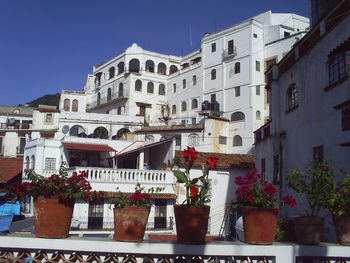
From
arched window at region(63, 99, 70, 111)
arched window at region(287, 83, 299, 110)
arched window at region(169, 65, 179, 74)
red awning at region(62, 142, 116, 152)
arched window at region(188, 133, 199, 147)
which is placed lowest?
red awning at region(62, 142, 116, 152)

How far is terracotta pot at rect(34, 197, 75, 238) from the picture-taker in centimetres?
510

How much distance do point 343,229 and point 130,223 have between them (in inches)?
125

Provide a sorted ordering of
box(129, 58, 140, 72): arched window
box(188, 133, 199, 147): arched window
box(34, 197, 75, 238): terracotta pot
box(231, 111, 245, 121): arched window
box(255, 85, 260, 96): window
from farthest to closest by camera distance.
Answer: box(129, 58, 140, 72): arched window
box(231, 111, 245, 121): arched window
box(255, 85, 260, 96): window
box(188, 133, 199, 147): arched window
box(34, 197, 75, 238): terracotta pot

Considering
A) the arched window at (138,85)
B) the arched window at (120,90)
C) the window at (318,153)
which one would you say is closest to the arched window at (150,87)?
the arched window at (138,85)

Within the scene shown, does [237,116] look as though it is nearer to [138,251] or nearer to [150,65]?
[150,65]

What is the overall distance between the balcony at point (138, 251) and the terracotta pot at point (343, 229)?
1.13 ft

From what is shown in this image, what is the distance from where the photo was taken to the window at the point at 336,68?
1185 cm

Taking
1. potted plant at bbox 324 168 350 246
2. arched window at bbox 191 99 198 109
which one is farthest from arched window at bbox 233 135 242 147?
potted plant at bbox 324 168 350 246

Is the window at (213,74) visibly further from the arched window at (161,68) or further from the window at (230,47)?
the arched window at (161,68)

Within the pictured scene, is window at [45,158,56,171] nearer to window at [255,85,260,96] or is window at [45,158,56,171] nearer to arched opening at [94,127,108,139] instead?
arched opening at [94,127,108,139]

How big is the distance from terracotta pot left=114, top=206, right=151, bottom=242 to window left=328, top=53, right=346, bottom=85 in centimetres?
909

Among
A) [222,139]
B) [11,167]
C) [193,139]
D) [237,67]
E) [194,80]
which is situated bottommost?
[11,167]

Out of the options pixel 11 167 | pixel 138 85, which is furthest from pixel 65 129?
pixel 138 85

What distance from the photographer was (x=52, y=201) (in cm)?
519
